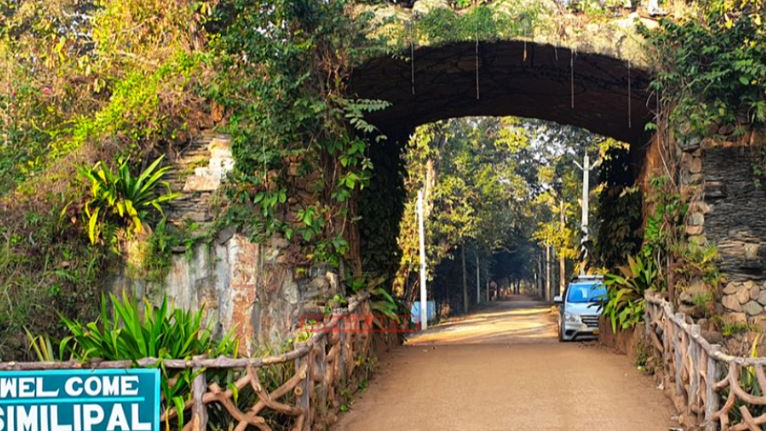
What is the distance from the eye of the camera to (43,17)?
46.6ft

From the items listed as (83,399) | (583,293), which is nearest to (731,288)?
(583,293)

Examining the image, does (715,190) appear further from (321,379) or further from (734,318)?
(321,379)

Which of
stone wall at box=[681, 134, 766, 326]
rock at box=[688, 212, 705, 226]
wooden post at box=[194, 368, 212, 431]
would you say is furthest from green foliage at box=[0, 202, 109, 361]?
stone wall at box=[681, 134, 766, 326]

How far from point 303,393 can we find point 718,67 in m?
6.53

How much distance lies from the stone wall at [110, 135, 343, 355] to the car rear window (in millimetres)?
8259

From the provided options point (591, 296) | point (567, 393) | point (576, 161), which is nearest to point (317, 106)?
point (567, 393)

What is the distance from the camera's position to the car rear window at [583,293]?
56.1 ft

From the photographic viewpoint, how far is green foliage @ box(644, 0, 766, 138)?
31.9 feet

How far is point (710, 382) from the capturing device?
7.25 m

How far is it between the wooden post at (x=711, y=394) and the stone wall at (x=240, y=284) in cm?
492

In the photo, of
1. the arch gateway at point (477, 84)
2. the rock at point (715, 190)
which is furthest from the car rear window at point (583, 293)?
the rock at point (715, 190)

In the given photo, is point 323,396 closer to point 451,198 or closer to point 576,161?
point 451,198

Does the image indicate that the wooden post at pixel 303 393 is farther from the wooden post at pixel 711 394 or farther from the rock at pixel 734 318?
the rock at pixel 734 318

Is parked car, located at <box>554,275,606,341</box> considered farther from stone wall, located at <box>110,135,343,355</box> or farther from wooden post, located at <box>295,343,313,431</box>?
wooden post, located at <box>295,343,313,431</box>
